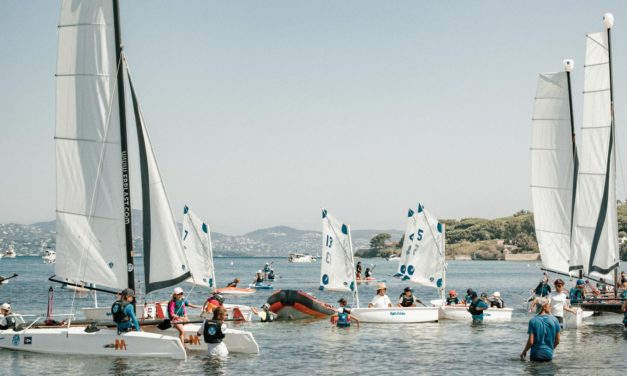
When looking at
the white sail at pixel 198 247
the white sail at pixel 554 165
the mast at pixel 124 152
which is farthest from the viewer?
the white sail at pixel 198 247

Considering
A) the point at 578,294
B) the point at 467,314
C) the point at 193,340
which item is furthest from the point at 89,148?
the point at 578,294

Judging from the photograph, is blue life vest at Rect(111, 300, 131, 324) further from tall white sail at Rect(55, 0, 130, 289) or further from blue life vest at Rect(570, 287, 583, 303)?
blue life vest at Rect(570, 287, 583, 303)

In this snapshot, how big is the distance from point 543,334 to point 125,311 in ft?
42.8

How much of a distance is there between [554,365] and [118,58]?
17370 mm

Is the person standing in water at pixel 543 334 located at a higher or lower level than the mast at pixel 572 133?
lower

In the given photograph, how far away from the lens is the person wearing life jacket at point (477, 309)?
4266 centimetres

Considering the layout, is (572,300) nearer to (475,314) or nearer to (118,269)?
(475,314)

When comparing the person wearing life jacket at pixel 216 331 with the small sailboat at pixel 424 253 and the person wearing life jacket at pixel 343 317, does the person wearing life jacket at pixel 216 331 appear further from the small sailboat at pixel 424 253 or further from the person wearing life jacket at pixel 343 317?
the small sailboat at pixel 424 253

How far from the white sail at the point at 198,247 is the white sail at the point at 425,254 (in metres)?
13.9

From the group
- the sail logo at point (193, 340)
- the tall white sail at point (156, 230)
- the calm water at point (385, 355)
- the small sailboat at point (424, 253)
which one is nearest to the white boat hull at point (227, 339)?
the sail logo at point (193, 340)

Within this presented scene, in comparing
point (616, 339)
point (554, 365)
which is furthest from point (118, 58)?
point (616, 339)

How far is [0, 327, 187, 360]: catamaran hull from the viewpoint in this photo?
27.5 metres

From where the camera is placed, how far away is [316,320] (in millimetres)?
Answer: 46594

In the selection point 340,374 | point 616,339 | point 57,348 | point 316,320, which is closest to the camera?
point 340,374
